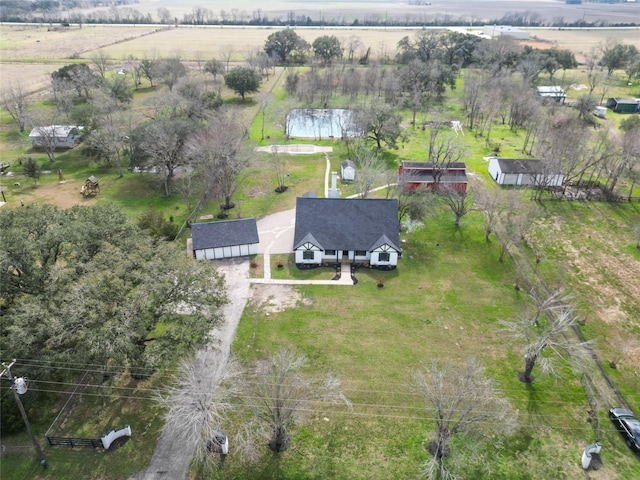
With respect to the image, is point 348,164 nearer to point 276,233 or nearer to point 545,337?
point 276,233

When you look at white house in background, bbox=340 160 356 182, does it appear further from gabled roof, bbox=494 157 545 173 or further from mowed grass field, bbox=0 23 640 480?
gabled roof, bbox=494 157 545 173

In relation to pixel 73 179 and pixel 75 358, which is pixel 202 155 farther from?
pixel 75 358

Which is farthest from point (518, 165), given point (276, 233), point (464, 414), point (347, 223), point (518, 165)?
point (464, 414)

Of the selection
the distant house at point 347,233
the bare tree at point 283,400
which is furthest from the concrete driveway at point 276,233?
the bare tree at point 283,400

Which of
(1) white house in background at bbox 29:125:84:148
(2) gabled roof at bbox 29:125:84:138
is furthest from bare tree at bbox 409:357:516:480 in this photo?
(2) gabled roof at bbox 29:125:84:138

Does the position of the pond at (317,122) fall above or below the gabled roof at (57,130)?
below

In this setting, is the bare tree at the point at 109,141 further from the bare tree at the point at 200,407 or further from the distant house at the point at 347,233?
the bare tree at the point at 200,407
